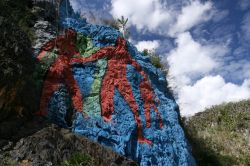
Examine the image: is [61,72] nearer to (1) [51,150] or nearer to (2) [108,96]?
(2) [108,96]

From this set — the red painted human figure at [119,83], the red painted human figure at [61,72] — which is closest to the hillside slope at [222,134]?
the red painted human figure at [119,83]

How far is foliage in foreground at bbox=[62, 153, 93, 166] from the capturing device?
10.6 metres

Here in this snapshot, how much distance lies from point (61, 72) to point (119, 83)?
2.09m

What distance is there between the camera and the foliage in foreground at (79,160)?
10.6 meters

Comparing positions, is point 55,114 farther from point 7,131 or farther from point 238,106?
point 238,106

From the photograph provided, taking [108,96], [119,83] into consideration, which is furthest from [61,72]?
[119,83]

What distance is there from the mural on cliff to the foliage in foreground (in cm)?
206

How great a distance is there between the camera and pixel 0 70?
34.3ft

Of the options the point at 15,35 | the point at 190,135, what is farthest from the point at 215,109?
the point at 15,35

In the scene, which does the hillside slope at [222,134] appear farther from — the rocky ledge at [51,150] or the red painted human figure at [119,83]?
the rocky ledge at [51,150]

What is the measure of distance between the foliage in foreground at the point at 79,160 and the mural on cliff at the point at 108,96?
2061 mm

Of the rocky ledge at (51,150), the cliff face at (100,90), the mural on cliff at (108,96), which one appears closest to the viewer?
the rocky ledge at (51,150)

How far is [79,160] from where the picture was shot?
10.8 meters

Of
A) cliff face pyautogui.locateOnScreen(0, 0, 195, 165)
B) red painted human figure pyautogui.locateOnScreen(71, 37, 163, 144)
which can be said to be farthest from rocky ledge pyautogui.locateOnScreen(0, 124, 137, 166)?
red painted human figure pyautogui.locateOnScreen(71, 37, 163, 144)
